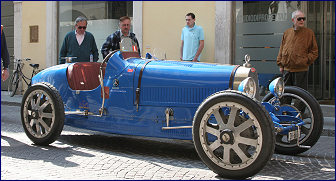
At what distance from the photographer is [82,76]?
6.29 m

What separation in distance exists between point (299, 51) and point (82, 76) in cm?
332

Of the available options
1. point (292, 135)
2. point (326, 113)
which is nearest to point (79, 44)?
point (292, 135)

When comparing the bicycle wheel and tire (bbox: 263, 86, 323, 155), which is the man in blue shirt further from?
the bicycle wheel

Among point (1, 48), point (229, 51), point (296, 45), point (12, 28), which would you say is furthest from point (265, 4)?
point (12, 28)

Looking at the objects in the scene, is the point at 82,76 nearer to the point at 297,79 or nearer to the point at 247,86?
the point at 247,86

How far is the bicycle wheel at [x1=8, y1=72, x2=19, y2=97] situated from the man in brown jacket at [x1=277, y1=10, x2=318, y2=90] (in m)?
9.30

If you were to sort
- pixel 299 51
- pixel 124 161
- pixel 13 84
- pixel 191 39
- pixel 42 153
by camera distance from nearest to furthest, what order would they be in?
1. pixel 124 161
2. pixel 42 153
3. pixel 299 51
4. pixel 191 39
5. pixel 13 84

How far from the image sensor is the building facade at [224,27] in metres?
11.0

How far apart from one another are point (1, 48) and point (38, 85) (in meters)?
1.64

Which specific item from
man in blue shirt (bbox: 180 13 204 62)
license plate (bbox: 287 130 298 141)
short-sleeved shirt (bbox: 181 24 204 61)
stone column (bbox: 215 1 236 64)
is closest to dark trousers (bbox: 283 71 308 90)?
man in blue shirt (bbox: 180 13 204 62)

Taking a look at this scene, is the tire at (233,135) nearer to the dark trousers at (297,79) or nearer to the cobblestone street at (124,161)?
the cobblestone street at (124,161)

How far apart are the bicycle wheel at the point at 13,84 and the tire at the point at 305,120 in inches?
404

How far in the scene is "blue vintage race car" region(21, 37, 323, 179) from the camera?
13.8 feet

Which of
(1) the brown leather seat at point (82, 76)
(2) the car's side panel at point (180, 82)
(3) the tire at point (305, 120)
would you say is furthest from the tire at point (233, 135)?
(1) the brown leather seat at point (82, 76)
